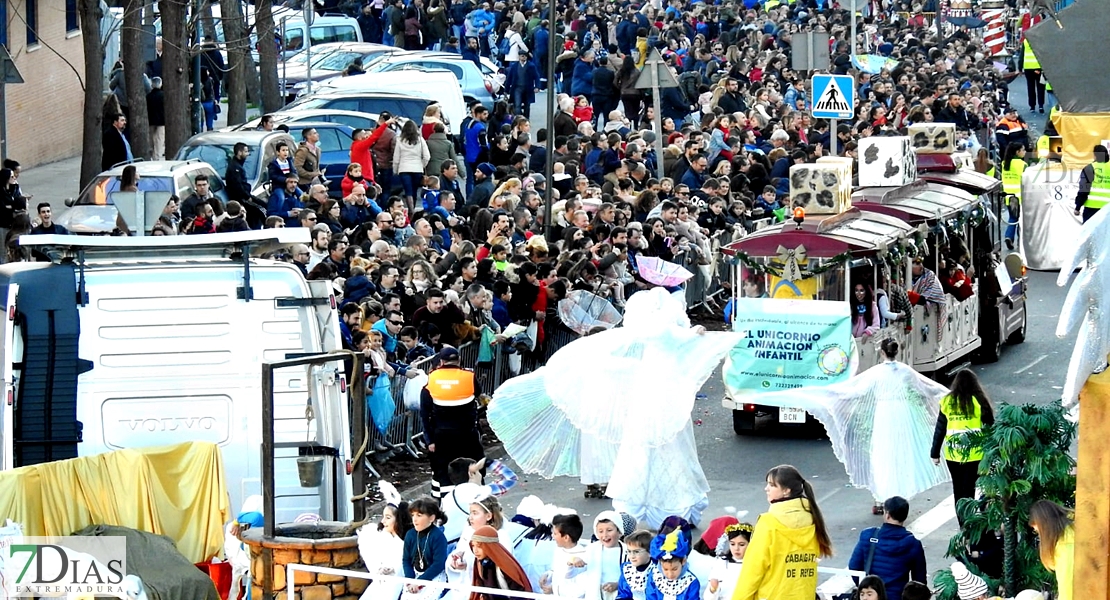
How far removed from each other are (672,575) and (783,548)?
113 centimetres

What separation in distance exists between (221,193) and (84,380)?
42.0ft

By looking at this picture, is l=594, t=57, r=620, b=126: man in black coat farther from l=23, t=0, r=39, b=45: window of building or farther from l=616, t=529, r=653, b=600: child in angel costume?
l=616, t=529, r=653, b=600: child in angel costume

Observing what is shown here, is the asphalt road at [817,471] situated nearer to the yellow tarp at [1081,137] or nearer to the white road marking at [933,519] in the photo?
the white road marking at [933,519]

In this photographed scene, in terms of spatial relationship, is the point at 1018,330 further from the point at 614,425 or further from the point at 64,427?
the point at 64,427

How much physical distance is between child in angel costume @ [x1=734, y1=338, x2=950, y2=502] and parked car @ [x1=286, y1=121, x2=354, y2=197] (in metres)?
14.1

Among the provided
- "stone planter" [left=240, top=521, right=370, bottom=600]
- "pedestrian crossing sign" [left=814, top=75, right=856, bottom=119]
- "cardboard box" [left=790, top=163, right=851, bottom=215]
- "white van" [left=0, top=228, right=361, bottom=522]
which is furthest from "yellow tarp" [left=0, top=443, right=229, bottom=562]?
"pedestrian crossing sign" [left=814, top=75, right=856, bottom=119]

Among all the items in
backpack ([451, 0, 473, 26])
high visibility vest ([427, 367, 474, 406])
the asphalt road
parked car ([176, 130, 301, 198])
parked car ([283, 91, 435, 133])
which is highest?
backpack ([451, 0, 473, 26])

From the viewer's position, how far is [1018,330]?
23297 mm

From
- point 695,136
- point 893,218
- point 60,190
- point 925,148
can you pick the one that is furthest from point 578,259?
point 60,190

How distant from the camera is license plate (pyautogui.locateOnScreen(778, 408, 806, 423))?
19.0m

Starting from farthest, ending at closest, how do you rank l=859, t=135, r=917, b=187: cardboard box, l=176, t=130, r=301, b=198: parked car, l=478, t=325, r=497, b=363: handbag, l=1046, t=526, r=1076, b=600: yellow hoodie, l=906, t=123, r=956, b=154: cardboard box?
1. l=176, t=130, r=301, b=198: parked car
2. l=906, t=123, r=956, b=154: cardboard box
3. l=859, t=135, r=917, b=187: cardboard box
4. l=478, t=325, r=497, b=363: handbag
5. l=1046, t=526, r=1076, b=600: yellow hoodie

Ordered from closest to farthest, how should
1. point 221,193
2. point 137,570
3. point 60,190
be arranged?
point 137,570 → point 221,193 → point 60,190

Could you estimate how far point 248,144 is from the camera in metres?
26.9

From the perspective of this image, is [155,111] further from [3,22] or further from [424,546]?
[424,546]
